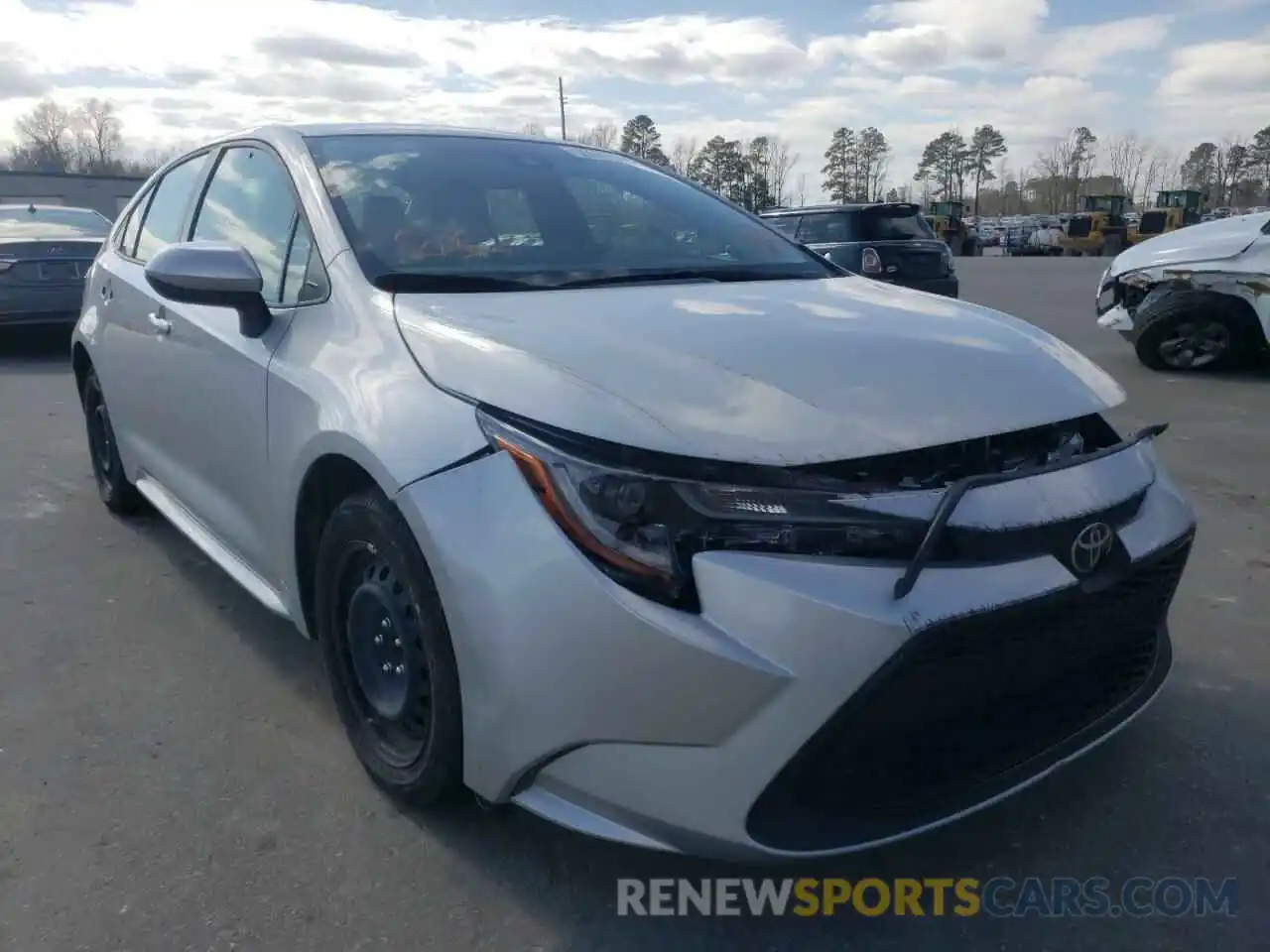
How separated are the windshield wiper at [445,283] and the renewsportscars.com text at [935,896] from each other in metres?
1.39

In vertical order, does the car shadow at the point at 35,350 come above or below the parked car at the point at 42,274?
below

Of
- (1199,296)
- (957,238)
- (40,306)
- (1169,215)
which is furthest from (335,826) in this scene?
(1169,215)

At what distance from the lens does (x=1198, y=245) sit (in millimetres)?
8398

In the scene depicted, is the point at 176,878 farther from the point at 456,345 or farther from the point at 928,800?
the point at 928,800

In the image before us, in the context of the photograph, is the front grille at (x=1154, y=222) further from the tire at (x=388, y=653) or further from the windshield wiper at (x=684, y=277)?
the tire at (x=388, y=653)

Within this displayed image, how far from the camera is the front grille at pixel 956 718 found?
1.83 meters

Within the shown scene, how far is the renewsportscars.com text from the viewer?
7.05 feet

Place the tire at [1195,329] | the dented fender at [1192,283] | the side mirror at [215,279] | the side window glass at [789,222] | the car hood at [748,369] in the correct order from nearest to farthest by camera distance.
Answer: the car hood at [748,369] → the side mirror at [215,279] → the dented fender at [1192,283] → the tire at [1195,329] → the side window glass at [789,222]

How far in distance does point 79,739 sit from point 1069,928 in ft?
7.93

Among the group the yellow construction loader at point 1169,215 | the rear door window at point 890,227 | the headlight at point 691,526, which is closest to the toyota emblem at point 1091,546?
the headlight at point 691,526

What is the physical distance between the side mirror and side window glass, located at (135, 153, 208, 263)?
3.50 feet

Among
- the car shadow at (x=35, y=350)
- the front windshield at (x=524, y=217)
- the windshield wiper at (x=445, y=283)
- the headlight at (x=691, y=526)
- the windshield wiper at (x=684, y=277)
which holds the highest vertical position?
the front windshield at (x=524, y=217)

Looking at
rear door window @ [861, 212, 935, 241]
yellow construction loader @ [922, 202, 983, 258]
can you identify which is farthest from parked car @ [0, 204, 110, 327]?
yellow construction loader @ [922, 202, 983, 258]

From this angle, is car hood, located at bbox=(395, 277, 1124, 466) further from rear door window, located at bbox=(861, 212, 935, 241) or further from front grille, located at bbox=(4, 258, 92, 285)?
rear door window, located at bbox=(861, 212, 935, 241)
